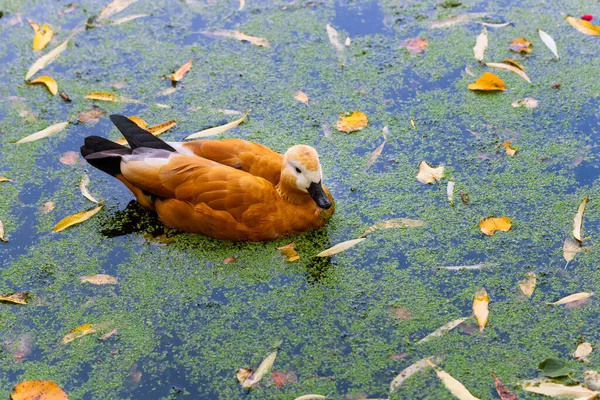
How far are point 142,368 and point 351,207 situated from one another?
1200 mm

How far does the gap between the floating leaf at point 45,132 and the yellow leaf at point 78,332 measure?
53.9 inches

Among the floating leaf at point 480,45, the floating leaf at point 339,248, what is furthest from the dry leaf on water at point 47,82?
the floating leaf at point 480,45

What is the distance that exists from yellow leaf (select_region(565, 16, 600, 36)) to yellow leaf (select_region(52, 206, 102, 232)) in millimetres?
2899

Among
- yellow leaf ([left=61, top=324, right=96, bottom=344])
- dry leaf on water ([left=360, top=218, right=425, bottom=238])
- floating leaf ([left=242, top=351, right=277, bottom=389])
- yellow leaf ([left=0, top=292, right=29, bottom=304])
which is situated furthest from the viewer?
dry leaf on water ([left=360, top=218, right=425, bottom=238])

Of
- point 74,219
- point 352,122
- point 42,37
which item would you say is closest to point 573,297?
point 352,122

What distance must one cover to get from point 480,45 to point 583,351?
215 centimetres

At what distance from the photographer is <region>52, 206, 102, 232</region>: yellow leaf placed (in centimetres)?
349

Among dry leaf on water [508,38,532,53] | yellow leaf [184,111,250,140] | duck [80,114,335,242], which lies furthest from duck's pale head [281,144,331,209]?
dry leaf on water [508,38,532,53]

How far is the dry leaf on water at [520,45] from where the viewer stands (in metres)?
4.32

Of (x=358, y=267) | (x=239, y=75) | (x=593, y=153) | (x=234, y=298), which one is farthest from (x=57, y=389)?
(x=593, y=153)

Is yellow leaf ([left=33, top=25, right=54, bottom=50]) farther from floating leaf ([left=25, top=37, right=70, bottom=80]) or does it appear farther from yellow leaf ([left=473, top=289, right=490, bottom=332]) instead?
yellow leaf ([left=473, top=289, right=490, bottom=332])

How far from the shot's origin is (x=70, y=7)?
16.2 ft

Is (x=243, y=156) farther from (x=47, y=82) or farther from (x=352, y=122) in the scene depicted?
(x=47, y=82)

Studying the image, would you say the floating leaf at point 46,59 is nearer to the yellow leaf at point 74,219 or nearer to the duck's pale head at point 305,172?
the yellow leaf at point 74,219
